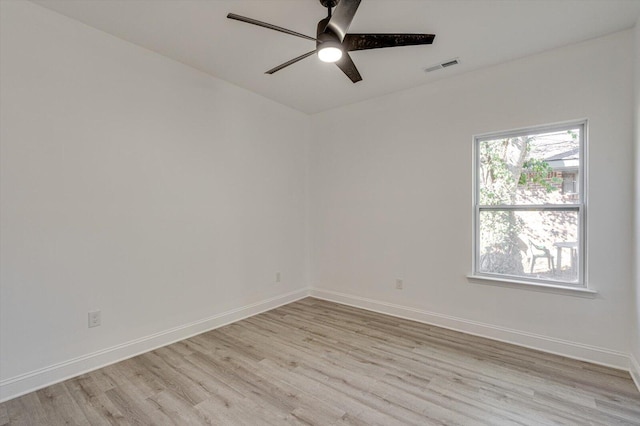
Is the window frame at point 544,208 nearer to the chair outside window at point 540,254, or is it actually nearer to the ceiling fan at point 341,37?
the chair outside window at point 540,254

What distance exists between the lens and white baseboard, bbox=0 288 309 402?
210 cm

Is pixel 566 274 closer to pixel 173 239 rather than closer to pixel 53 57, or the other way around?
pixel 173 239

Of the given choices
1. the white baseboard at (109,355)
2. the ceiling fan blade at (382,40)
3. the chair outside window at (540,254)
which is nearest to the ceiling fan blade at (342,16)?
the ceiling fan blade at (382,40)

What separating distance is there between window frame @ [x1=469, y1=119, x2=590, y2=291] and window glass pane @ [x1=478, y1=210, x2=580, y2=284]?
0.11 feet

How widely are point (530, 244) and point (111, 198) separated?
3862 millimetres

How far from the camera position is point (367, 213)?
3.98 metres

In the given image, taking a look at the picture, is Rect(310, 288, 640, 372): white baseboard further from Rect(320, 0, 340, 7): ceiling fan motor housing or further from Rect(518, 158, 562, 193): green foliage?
Rect(320, 0, 340, 7): ceiling fan motor housing

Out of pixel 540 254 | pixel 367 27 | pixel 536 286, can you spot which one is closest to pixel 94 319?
pixel 367 27

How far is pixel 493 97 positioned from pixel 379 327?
2.67 meters

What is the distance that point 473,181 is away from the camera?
3174 mm

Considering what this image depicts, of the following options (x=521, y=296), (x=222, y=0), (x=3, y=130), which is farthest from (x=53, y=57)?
(x=521, y=296)

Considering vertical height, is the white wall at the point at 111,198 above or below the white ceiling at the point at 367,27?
below

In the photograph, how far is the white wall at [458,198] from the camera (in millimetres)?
2494

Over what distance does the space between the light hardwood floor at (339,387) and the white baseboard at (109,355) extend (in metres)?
0.08
